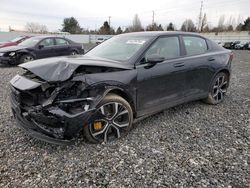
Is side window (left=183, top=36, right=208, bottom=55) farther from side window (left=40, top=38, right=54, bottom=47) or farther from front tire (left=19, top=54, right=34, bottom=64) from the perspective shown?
side window (left=40, top=38, right=54, bottom=47)

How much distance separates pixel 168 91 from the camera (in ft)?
12.7

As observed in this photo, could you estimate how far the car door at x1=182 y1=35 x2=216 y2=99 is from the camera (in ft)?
13.8

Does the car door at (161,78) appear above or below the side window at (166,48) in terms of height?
below

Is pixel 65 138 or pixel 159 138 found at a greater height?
pixel 65 138

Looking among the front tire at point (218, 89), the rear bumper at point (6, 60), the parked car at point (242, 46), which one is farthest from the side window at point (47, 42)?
the parked car at point (242, 46)

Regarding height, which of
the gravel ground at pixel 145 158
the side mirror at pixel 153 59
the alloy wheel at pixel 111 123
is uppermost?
the side mirror at pixel 153 59

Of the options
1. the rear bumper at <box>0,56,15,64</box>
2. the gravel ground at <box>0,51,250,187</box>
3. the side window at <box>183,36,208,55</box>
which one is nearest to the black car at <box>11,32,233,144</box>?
the side window at <box>183,36,208,55</box>

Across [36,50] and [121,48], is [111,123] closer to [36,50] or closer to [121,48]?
[121,48]

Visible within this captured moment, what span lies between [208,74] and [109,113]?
250 centimetres

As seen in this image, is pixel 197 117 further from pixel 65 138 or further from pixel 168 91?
pixel 65 138

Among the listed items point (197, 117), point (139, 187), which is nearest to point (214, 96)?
A: point (197, 117)

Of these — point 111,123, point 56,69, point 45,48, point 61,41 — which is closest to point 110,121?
point 111,123

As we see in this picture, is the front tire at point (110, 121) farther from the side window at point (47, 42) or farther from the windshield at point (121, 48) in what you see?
the side window at point (47, 42)

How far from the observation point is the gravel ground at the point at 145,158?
2.45 m
